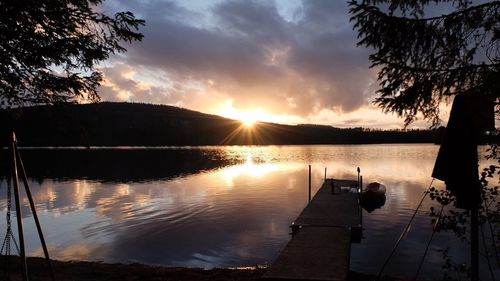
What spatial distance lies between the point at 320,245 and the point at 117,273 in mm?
6514

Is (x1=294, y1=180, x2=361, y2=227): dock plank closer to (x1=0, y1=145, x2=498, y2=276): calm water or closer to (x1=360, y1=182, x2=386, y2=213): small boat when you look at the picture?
(x1=360, y1=182, x2=386, y2=213): small boat

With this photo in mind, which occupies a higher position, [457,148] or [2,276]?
[457,148]

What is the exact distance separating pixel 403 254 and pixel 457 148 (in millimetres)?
11218

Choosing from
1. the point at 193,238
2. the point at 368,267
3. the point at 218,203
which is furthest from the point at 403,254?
the point at 218,203

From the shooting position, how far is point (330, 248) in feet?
43.4

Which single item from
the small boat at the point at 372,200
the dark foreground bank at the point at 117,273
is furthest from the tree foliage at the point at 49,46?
the small boat at the point at 372,200

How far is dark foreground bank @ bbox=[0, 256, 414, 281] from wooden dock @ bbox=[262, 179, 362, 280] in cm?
102

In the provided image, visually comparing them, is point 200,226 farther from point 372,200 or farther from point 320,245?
point 372,200

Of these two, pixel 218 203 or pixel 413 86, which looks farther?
pixel 218 203

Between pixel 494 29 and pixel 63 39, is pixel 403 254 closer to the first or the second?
pixel 494 29

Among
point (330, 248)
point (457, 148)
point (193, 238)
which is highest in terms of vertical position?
point (457, 148)

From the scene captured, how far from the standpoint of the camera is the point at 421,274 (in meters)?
14.5

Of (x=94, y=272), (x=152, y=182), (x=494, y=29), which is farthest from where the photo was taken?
(x=152, y=182)

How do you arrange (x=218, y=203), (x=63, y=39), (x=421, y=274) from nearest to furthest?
1. (x=63, y=39)
2. (x=421, y=274)
3. (x=218, y=203)
